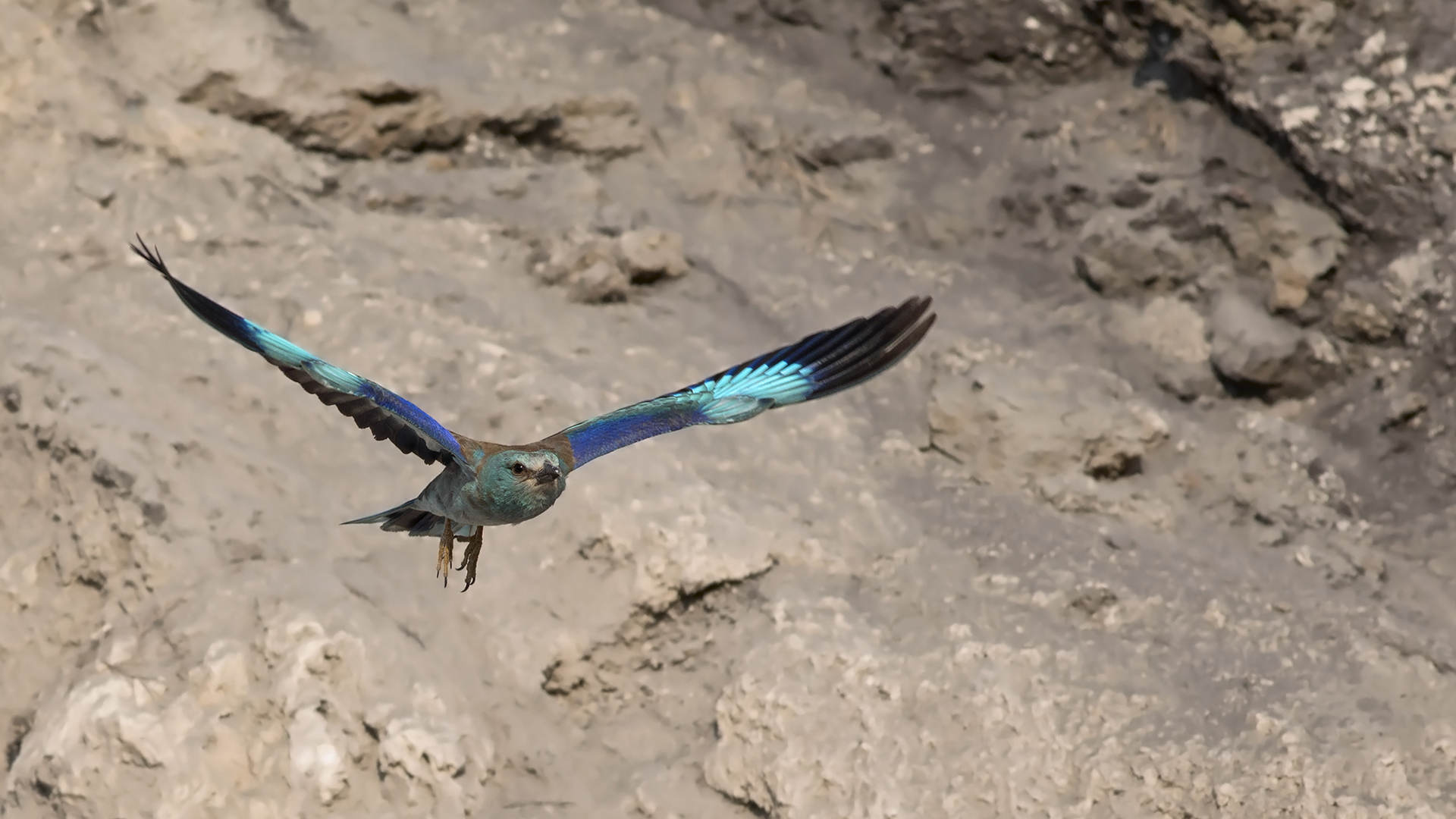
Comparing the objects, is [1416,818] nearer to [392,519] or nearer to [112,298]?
[392,519]

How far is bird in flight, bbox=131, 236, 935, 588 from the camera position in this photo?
4.04m

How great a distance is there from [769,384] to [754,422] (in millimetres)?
1622

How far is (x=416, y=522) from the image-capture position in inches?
193

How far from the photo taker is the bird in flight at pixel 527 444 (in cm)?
404

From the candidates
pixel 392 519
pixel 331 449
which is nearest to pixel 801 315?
pixel 331 449

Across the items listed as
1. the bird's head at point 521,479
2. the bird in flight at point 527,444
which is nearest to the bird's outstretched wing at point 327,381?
the bird in flight at point 527,444

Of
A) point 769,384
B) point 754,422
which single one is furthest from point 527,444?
point 754,422

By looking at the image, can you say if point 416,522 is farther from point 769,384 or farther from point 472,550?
point 769,384

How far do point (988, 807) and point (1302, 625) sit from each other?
58.9 inches

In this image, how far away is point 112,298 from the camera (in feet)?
20.2

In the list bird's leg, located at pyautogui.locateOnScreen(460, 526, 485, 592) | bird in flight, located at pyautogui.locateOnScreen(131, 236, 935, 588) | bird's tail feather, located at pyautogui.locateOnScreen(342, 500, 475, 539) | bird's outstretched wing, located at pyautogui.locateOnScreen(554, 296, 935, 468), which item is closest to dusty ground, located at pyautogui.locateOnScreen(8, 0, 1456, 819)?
bird's tail feather, located at pyautogui.locateOnScreen(342, 500, 475, 539)

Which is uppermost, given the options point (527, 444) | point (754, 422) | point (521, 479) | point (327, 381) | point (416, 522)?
point (327, 381)

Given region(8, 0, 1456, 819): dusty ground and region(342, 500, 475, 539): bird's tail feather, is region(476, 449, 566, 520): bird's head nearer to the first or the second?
region(342, 500, 475, 539): bird's tail feather

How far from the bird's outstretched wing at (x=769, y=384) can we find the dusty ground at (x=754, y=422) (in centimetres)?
119
